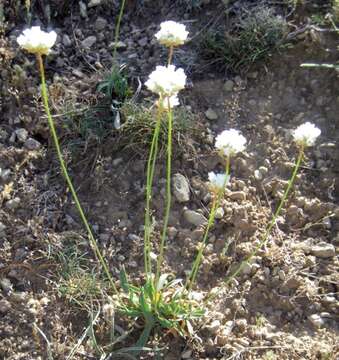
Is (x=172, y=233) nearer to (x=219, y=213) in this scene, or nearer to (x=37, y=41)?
(x=219, y=213)

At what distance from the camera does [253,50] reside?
309 centimetres

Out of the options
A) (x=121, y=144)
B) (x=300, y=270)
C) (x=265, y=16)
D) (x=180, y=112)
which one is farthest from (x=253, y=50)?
(x=300, y=270)

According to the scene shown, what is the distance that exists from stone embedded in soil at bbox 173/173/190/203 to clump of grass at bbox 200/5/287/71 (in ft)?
2.29

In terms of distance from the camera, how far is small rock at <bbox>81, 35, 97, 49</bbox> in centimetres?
321

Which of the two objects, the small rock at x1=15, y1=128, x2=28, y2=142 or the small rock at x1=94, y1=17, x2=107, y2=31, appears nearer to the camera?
the small rock at x1=15, y1=128, x2=28, y2=142

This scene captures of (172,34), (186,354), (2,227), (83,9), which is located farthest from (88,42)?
(186,354)

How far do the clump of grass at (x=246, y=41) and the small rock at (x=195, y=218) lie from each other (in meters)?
0.85

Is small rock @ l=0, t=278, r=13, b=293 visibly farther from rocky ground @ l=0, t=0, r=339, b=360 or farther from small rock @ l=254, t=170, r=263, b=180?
small rock @ l=254, t=170, r=263, b=180

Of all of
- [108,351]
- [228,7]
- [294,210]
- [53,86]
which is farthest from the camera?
[228,7]

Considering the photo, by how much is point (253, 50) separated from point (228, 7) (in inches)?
14.1

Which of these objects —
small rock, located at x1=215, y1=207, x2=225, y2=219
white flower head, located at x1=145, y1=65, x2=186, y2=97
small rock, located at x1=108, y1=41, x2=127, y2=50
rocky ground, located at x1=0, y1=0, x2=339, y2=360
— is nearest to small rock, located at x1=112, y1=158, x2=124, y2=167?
rocky ground, located at x1=0, y1=0, x2=339, y2=360

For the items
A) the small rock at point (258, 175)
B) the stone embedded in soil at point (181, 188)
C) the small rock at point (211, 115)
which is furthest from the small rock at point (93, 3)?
the small rock at point (258, 175)

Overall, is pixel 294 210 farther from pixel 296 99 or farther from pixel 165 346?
pixel 165 346

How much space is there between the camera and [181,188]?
2.73 meters
